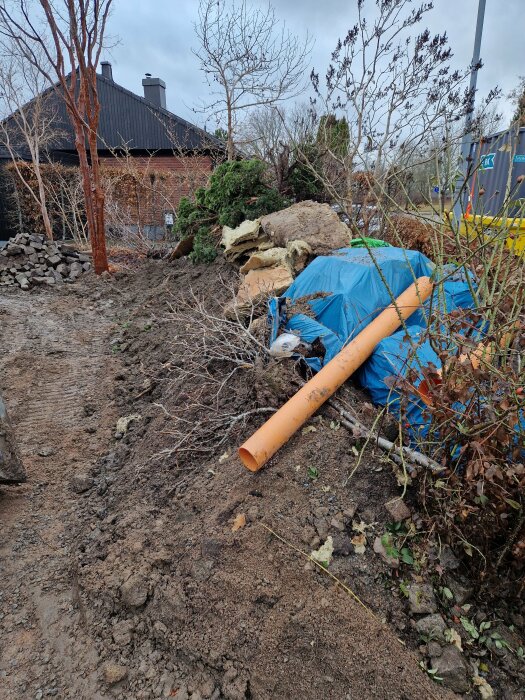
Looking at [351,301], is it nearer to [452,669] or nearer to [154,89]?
[452,669]

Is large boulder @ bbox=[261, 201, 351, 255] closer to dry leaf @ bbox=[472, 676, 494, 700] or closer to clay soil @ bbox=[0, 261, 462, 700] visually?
clay soil @ bbox=[0, 261, 462, 700]

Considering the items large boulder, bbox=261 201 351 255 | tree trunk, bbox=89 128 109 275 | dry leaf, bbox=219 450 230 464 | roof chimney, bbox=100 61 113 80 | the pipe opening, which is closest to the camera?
the pipe opening

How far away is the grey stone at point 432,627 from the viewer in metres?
1.83

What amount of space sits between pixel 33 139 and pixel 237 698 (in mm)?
14744

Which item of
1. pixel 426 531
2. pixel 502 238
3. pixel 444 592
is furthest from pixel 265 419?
pixel 502 238

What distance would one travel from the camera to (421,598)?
6.35 feet

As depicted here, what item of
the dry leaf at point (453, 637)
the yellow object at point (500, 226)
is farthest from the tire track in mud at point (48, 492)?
the yellow object at point (500, 226)

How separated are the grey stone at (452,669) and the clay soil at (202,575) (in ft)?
0.14

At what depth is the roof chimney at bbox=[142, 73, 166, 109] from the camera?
21.8 meters

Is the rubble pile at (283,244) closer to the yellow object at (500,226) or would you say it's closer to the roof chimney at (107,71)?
the yellow object at (500,226)

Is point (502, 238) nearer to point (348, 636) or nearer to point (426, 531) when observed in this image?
point (426, 531)

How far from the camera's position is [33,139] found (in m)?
12.7

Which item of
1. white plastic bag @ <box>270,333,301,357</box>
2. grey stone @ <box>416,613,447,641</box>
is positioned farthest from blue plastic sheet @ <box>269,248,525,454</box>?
grey stone @ <box>416,613,447,641</box>

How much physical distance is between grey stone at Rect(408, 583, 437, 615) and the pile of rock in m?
8.90
